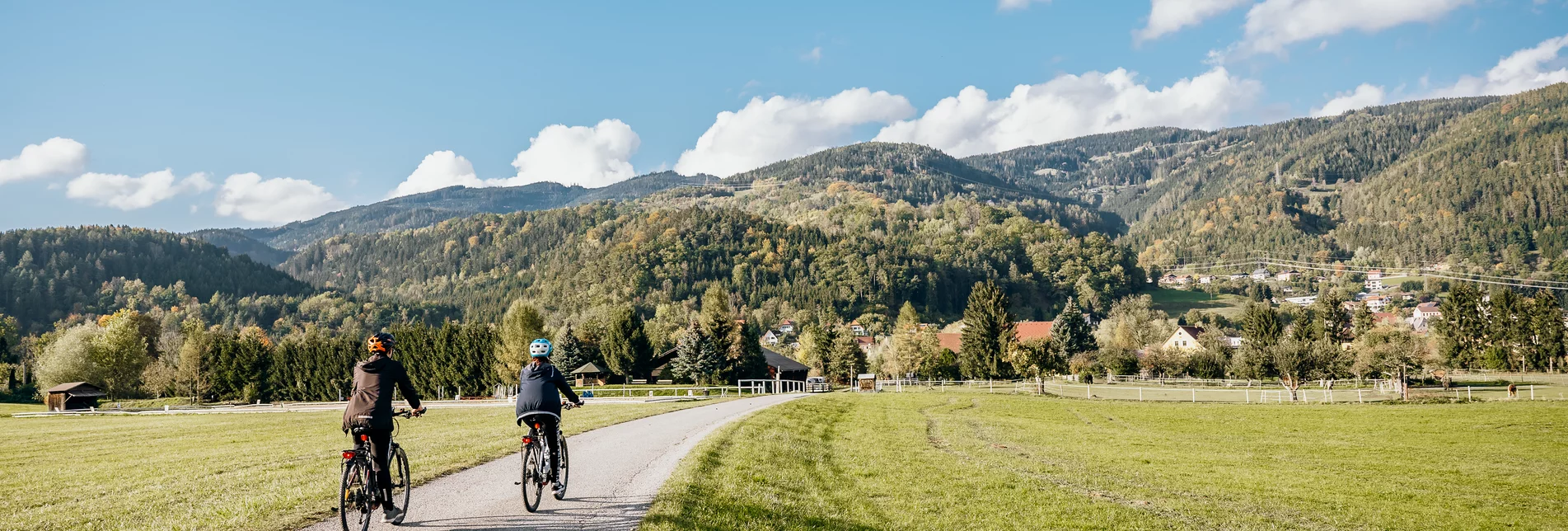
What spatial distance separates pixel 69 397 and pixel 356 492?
83.7 m

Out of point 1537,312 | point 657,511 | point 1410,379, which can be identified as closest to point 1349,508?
point 657,511

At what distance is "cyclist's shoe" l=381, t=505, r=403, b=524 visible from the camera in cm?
1006

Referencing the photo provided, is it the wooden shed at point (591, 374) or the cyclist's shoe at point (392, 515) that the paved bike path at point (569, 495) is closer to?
the cyclist's shoe at point (392, 515)

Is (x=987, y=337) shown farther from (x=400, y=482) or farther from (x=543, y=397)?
(x=400, y=482)

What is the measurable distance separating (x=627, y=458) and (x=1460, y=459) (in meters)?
24.0

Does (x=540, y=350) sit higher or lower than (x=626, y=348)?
higher

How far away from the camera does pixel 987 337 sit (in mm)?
98812

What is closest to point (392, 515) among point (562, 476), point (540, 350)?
point (562, 476)

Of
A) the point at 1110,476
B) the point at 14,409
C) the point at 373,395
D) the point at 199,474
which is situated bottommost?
the point at 14,409

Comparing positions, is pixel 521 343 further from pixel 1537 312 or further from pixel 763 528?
pixel 1537 312

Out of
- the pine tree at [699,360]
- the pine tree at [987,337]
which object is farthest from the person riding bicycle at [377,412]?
the pine tree at [987,337]

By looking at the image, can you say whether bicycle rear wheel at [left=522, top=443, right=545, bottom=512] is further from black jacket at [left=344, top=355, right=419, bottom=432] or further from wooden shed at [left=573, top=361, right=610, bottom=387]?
wooden shed at [left=573, top=361, right=610, bottom=387]

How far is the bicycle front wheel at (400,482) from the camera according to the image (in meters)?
10.5

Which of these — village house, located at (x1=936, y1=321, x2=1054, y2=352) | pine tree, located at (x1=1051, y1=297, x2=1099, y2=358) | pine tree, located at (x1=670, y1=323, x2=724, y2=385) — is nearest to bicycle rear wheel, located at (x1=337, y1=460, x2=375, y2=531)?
pine tree, located at (x1=670, y1=323, x2=724, y2=385)
